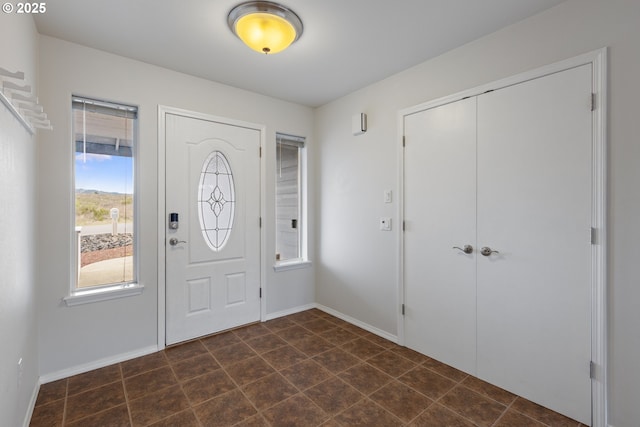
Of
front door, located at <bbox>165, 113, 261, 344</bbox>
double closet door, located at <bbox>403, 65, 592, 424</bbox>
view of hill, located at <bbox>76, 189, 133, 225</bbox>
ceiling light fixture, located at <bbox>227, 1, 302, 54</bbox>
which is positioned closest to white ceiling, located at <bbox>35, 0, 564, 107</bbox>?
ceiling light fixture, located at <bbox>227, 1, 302, 54</bbox>

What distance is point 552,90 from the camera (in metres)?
1.92

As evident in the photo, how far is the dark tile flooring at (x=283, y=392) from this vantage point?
1859mm

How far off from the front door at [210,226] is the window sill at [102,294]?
0.91 ft

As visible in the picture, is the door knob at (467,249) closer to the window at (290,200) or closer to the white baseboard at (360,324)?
the white baseboard at (360,324)

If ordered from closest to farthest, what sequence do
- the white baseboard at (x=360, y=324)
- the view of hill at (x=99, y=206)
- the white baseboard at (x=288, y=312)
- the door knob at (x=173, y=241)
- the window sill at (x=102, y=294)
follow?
the window sill at (x=102, y=294)
the view of hill at (x=99, y=206)
the door knob at (x=173, y=241)
the white baseboard at (x=360, y=324)
the white baseboard at (x=288, y=312)

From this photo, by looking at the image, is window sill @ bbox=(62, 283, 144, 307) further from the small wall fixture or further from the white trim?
the white trim

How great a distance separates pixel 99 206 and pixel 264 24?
6.45 ft

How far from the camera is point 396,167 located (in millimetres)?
2871

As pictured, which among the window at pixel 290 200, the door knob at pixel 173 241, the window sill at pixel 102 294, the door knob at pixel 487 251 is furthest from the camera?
the window at pixel 290 200

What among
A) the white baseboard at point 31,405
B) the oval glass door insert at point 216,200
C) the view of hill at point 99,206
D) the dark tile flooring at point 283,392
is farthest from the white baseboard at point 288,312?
the white baseboard at point 31,405

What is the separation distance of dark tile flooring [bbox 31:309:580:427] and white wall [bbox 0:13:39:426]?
43cm

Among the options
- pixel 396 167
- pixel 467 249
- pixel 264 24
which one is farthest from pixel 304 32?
pixel 467 249

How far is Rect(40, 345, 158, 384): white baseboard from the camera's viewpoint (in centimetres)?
226

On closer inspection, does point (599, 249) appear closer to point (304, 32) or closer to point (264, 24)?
point (304, 32)
